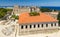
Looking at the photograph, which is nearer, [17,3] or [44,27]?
[44,27]

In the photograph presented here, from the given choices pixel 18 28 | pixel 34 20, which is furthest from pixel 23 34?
pixel 34 20

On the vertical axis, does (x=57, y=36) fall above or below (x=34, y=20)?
below

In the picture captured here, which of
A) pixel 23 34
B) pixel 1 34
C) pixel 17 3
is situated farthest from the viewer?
pixel 17 3

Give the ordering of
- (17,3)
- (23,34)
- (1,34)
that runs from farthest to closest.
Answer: (17,3), (23,34), (1,34)

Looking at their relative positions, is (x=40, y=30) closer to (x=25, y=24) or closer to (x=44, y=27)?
(x=44, y=27)

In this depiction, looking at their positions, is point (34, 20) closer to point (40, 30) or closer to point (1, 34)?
point (40, 30)

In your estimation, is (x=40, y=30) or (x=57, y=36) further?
(x=40, y=30)

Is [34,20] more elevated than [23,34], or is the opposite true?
[34,20]

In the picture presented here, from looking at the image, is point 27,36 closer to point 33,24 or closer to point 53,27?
point 33,24

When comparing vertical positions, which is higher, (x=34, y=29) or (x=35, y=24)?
(x=35, y=24)

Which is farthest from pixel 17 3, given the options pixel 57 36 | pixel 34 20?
pixel 57 36
